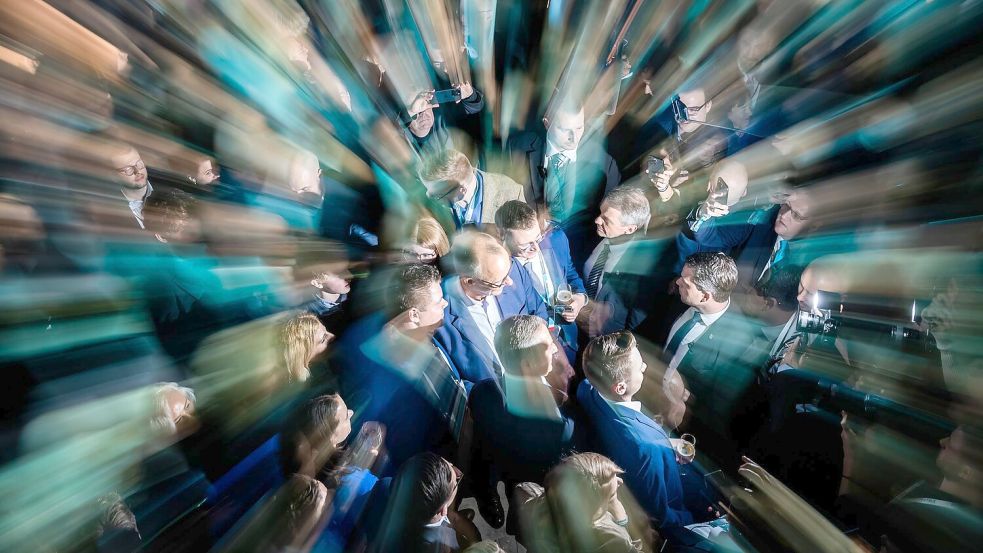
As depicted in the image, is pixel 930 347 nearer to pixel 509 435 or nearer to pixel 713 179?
pixel 713 179

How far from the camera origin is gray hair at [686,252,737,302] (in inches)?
91.1

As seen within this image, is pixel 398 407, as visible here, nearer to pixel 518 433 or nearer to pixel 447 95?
pixel 518 433

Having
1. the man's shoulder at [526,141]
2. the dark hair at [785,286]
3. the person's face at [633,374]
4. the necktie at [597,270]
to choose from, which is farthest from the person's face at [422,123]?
the dark hair at [785,286]

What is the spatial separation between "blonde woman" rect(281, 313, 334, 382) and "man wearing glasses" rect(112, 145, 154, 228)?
137cm

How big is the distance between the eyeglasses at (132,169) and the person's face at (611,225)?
2890mm

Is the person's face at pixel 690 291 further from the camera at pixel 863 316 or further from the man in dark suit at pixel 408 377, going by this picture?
the man in dark suit at pixel 408 377

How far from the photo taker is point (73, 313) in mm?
2555

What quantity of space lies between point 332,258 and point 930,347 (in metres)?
3.21

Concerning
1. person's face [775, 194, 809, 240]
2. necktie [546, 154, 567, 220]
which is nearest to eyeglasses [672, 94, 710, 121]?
necktie [546, 154, 567, 220]

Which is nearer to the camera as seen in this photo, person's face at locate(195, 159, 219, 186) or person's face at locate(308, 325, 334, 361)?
person's face at locate(308, 325, 334, 361)

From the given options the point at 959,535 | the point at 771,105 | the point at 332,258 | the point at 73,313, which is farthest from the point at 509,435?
the point at 771,105

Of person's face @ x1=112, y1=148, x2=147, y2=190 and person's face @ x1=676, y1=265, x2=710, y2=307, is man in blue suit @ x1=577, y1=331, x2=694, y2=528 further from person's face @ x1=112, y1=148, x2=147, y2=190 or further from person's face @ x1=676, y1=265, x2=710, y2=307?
person's face @ x1=112, y1=148, x2=147, y2=190

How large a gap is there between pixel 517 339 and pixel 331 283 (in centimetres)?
146

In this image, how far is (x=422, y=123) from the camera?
359cm
